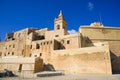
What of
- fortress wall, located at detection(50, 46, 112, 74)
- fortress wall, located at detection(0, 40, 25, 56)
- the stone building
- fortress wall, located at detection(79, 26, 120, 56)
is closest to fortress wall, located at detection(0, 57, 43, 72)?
the stone building

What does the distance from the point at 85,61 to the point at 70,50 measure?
381 cm

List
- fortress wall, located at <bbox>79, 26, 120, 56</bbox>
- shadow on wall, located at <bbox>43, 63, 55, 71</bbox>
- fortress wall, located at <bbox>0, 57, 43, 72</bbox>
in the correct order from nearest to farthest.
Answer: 1. fortress wall, located at <bbox>0, 57, 43, 72</bbox>
2. shadow on wall, located at <bbox>43, 63, 55, 71</bbox>
3. fortress wall, located at <bbox>79, 26, 120, 56</bbox>

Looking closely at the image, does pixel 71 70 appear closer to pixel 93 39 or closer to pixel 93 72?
pixel 93 72

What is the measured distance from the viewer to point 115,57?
89.5 feet

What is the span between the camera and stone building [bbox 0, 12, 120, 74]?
74.9 feet

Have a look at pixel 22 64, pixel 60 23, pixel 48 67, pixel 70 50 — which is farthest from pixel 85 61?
pixel 60 23

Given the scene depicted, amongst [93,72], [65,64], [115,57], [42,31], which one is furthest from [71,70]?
[42,31]

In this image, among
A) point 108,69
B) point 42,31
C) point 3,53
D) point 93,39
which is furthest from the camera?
point 3,53

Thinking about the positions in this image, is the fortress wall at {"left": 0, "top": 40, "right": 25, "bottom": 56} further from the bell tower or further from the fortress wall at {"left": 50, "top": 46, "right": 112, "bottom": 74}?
the fortress wall at {"left": 50, "top": 46, "right": 112, "bottom": 74}

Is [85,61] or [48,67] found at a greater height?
[85,61]

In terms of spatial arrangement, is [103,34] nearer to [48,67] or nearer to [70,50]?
[70,50]

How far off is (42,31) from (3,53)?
47.9ft

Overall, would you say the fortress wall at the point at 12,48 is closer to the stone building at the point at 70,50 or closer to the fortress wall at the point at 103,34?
the stone building at the point at 70,50

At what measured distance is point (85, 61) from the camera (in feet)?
77.3
